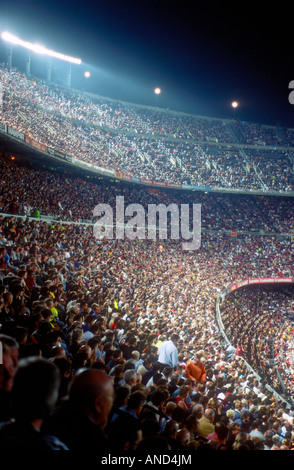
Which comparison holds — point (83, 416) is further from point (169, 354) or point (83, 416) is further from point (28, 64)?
point (28, 64)

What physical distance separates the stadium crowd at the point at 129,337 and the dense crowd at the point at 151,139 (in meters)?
2.94

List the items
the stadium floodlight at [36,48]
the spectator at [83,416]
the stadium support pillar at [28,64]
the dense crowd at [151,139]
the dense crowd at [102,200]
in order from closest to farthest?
the spectator at [83,416]
the dense crowd at [102,200]
the dense crowd at [151,139]
the stadium floodlight at [36,48]
the stadium support pillar at [28,64]

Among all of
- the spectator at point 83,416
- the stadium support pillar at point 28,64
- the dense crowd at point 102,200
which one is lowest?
the spectator at point 83,416

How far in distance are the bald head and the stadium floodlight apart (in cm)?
3623

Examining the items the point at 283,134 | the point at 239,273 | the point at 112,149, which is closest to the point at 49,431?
the point at 239,273

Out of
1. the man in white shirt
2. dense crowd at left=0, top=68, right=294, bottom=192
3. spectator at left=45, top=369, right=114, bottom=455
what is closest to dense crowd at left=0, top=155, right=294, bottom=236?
dense crowd at left=0, top=68, right=294, bottom=192

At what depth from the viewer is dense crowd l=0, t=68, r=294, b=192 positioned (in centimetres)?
2522

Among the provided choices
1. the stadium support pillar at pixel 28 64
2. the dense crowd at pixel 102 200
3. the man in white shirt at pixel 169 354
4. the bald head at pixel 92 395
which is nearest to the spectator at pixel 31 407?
the bald head at pixel 92 395

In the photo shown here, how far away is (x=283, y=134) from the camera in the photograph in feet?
143

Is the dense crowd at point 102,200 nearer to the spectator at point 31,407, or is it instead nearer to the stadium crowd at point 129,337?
the stadium crowd at point 129,337

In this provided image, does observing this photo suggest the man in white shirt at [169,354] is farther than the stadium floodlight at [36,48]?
No

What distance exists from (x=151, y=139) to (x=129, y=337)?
1301 inches

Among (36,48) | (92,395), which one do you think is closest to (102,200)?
(36,48)

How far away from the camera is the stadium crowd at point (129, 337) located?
1603 millimetres
